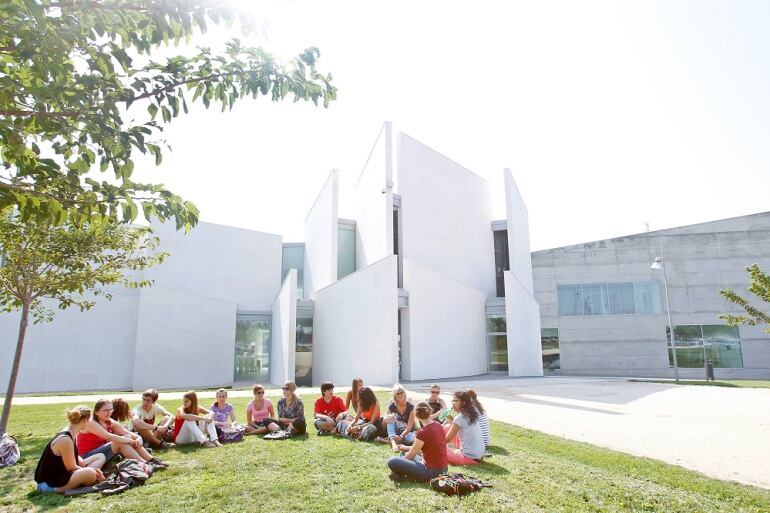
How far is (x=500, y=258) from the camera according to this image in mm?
31531

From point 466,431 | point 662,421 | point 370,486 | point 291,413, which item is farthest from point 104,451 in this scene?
point 662,421

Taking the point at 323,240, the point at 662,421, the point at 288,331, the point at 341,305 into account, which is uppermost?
the point at 323,240

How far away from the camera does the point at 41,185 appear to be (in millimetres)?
3359

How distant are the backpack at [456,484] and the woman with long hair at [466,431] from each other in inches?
39.5

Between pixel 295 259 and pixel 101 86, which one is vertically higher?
pixel 295 259

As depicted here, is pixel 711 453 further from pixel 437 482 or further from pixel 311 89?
pixel 311 89

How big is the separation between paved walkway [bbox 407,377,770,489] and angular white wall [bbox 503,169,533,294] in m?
11.7

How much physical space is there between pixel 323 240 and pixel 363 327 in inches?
383

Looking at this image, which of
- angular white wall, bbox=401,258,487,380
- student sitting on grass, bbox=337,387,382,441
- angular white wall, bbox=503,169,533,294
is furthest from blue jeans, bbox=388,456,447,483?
angular white wall, bbox=503,169,533,294

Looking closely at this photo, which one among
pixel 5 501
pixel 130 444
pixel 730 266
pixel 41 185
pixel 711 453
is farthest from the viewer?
pixel 730 266

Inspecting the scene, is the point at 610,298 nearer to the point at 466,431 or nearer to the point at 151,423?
the point at 466,431

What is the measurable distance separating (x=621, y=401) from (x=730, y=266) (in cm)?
2759

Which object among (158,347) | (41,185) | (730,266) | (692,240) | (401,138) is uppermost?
(401,138)

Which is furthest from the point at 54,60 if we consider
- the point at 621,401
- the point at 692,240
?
the point at 692,240
